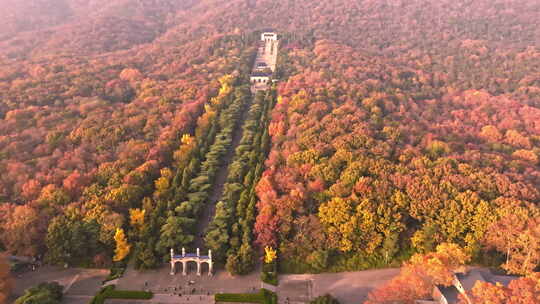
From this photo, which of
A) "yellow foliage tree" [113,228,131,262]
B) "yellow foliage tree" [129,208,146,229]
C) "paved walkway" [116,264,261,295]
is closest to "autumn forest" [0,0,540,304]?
"yellow foliage tree" [113,228,131,262]

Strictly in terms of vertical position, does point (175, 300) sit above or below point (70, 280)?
below

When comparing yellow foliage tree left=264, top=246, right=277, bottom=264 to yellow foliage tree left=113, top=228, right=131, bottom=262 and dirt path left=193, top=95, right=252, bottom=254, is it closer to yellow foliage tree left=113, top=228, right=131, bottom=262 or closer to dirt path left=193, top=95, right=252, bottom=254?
dirt path left=193, top=95, right=252, bottom=254

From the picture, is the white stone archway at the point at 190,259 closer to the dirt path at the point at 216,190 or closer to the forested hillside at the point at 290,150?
the forested hillside at the point at 290,150

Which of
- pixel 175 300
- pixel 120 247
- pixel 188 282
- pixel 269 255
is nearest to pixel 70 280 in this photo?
pixel 120 247

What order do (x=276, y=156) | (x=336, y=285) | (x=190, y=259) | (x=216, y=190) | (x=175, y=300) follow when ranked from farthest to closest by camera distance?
(x=276, y=156)
(x=216, y=190)
(x=190, y=259)
(x=336, y=285)
(x=175, y=300)

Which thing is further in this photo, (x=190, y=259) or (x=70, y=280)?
(x=70, y=280)

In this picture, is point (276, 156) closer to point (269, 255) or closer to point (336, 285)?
point (269, 255)

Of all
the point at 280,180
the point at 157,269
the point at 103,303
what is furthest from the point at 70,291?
the point at 280,180
